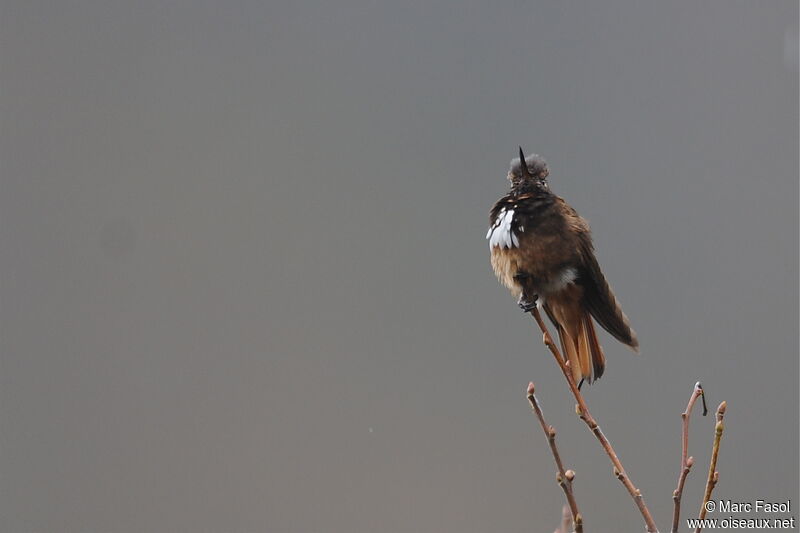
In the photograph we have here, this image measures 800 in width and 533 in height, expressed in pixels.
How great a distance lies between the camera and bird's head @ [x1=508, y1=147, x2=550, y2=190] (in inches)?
76.9

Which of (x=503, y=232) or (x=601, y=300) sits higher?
(x=503, y=232)

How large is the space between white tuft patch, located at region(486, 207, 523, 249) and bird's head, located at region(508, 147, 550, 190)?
0.14m

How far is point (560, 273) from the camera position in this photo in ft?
5.74

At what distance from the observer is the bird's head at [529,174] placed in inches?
76.9

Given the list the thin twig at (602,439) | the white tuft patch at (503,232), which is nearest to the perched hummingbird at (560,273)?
the white tuft patch at (503,232)

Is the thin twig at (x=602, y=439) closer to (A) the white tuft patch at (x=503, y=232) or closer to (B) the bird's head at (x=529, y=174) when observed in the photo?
(A) the white tuft patch at (x=503, y=232)

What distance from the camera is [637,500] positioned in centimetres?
121

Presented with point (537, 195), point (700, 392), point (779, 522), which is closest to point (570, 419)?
point (779, 522)

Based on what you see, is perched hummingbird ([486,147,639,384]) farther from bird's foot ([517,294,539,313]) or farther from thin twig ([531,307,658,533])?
thin twig ([531,307,658,533])

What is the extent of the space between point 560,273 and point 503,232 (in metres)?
0.15

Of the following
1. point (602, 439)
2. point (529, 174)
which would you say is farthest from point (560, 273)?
point (602, 439)

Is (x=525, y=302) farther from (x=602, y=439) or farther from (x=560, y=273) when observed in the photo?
(x=602, y=439)

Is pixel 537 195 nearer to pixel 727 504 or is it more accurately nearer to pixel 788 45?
pixel 727 504


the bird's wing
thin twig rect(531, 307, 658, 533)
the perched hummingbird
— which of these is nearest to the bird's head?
the perched hummingbird
